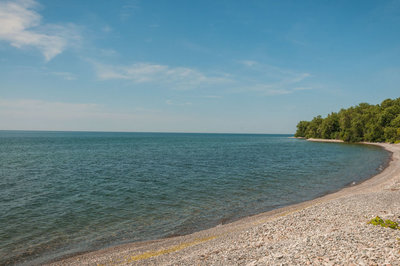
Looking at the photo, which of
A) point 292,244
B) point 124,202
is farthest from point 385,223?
point 124,202

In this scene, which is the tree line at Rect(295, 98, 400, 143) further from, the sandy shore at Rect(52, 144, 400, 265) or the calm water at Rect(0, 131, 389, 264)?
the sandy shore at Rect(52, 144, 400, 265)

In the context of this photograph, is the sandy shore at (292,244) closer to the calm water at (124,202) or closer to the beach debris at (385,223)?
the beach debris at (385,223)

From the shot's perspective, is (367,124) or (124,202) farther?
(367,124)

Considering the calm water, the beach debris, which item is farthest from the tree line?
the beach debris

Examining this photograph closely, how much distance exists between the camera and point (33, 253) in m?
14.0

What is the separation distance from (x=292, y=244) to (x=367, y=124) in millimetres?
130576

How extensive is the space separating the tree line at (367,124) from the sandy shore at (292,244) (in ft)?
330

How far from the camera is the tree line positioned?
3969 inches

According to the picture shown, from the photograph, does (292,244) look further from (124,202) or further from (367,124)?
(367,124)

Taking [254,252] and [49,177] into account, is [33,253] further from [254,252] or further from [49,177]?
[49,177]

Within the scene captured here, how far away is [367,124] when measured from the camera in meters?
114

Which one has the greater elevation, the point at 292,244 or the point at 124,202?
the point at 292,244

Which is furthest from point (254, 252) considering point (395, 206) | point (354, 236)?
point (395, 206)

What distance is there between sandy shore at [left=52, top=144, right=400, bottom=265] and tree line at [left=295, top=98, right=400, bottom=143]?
330 feet
